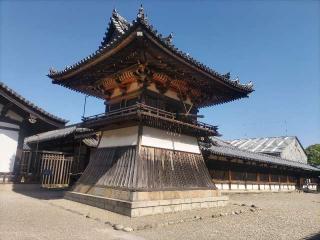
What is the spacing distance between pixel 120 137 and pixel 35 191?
734 cm

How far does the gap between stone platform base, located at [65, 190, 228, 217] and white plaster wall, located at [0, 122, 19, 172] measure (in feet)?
11.2

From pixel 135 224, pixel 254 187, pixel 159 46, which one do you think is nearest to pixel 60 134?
pixel 159 46

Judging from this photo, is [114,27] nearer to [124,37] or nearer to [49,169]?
[124,37]

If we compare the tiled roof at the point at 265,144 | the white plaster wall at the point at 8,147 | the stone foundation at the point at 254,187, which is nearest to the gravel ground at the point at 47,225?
the white plaster wall at the point at 8,147

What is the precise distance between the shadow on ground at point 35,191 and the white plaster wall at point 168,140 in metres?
6.31

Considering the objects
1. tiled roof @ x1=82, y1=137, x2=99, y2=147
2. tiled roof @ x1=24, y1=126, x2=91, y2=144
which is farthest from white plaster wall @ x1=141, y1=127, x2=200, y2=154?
tiled roof @ x1=24, y1=126, x2=91, y2=144

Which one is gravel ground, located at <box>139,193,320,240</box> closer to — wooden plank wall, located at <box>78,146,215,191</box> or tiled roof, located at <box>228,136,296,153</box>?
wooden plank wall, located at <box>78,146,215,191</box>

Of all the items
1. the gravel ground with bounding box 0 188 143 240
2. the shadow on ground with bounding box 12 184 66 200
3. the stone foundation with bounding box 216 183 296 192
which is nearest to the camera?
the gravel ground with bounding box 0 188 143 240

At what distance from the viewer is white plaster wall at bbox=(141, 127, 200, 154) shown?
1383cm

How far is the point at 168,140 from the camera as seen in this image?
1495cm

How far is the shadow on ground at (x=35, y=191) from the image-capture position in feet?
50.8

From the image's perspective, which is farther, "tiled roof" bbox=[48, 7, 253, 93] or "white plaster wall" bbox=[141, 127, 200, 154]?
"white plaster wall" bbox=[141, 127, 200, 154]

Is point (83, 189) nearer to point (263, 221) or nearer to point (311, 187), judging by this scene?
point (263, 221)

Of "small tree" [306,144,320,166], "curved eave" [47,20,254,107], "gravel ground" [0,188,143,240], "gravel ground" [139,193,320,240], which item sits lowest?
"gravel ground" [139,193,320,240]
